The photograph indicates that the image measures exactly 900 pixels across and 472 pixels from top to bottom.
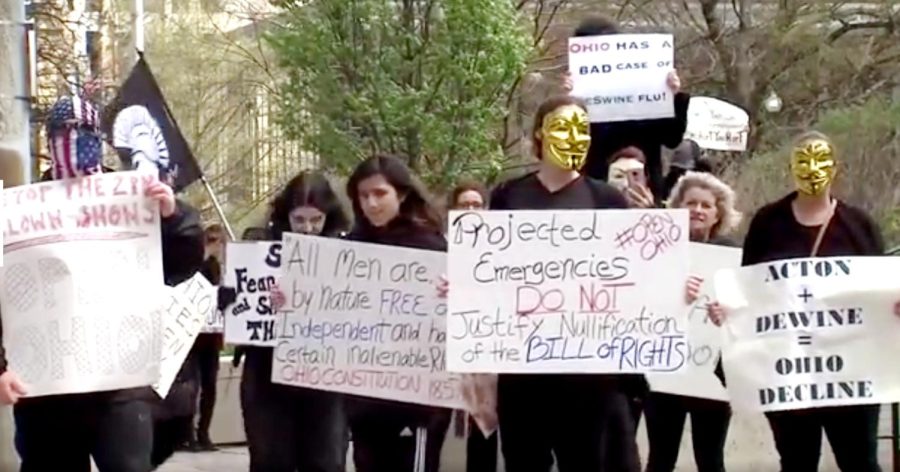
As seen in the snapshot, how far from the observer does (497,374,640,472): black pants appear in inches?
275

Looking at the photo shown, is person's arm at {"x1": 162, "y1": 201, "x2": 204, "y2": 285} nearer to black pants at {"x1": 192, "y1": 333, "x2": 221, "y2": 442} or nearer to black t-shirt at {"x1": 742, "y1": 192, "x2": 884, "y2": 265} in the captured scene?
black t-shirt at {"x1": 742, "y1": 192, "x2": 884, "y2": 265}

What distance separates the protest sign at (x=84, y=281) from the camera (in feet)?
22.4

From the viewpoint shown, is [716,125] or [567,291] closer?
[567,291]

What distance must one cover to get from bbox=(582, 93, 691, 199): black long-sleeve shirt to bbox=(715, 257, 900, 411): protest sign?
98.8 inches

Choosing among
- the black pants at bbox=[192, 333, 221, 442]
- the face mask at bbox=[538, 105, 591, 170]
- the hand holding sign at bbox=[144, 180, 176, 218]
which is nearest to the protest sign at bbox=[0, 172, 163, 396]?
the hand holding sign at bbox=[144, 180, 176, 218]

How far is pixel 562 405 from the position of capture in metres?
7.07

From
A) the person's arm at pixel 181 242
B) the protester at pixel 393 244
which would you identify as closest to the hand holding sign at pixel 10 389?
the person's arm at pixel 181 242

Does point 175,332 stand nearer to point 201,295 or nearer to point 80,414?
point 201,295

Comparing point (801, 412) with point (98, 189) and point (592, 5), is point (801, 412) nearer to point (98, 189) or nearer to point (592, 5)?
point (98, 189)

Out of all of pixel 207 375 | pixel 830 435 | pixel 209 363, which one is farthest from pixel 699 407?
pixel 209 363

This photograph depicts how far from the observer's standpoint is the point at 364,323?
798cm

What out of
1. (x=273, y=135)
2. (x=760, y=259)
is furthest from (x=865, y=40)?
(x=760, y=259)

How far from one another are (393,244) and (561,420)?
50.1 inches

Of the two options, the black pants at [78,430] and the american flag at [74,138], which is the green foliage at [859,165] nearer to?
the american flag at [74,138]
